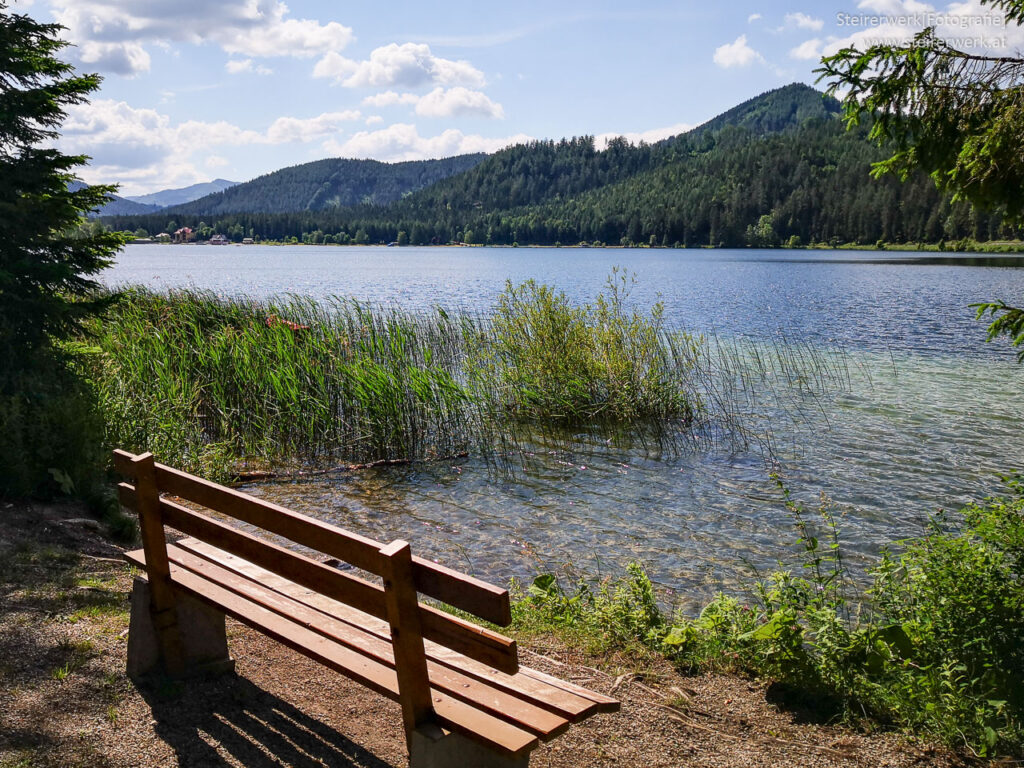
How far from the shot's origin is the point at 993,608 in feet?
13.7

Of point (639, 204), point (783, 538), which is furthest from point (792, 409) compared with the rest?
point (639, 204)

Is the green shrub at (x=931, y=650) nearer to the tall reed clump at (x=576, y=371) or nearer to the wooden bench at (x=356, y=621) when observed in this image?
the wooden bench at (x=356, y=621)

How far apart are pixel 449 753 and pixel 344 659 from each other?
713 millimetres

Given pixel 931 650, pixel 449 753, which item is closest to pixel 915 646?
pixel 931 650

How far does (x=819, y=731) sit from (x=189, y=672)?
140 inches

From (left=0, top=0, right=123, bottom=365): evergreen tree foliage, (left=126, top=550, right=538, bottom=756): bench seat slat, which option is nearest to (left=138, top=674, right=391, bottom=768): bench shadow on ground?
(left=126, top=550, right=538, bottom=756): bench seat slat

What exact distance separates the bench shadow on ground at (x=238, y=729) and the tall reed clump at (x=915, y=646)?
6.78 ft

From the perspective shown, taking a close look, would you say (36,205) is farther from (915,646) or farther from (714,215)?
(714,215)

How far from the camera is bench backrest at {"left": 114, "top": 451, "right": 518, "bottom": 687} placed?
2.40 metres

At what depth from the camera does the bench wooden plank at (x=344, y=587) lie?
2430 mm

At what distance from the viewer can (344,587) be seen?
2.84 meters

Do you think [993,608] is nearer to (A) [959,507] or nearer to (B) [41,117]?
(A) [959,507]

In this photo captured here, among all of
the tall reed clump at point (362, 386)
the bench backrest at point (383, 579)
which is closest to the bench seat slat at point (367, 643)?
the bench backrest at point (383, 579)

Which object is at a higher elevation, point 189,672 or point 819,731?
point 189,672
